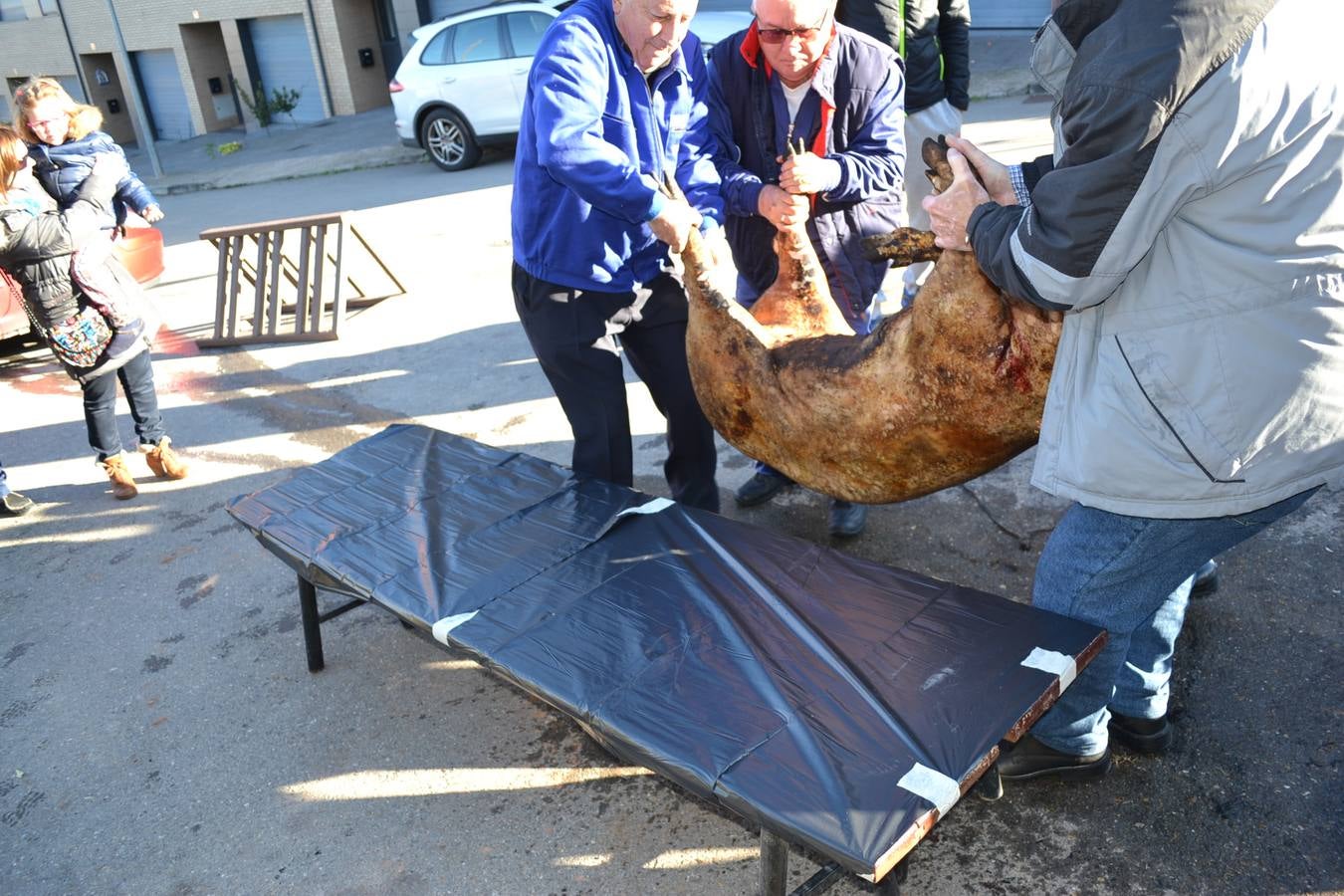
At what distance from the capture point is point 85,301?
4184 millimetres

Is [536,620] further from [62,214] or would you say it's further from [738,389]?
[62,214]

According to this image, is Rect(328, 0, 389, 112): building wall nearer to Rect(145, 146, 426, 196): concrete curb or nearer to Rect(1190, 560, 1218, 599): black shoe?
Rect(145, 146, 426, 196): concrete curb

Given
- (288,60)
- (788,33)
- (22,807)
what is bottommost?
(22,807)

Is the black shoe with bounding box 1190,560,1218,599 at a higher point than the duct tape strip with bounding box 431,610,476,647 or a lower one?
lower

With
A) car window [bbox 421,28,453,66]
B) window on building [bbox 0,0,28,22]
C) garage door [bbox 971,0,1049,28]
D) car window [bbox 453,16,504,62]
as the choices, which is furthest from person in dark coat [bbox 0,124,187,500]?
window on building [bbox 0,0,28,22]

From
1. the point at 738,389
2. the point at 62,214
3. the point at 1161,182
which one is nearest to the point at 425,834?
the point at 738,389

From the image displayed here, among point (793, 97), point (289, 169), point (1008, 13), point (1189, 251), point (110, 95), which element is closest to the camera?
point (1189, 251)

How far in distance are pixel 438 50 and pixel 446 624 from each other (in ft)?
33.0

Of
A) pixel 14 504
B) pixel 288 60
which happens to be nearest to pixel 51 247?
pixel 14 504

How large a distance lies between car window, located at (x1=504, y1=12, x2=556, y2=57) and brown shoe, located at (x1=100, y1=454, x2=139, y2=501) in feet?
23.9

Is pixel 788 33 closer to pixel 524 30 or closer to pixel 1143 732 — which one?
pixel 1143 732

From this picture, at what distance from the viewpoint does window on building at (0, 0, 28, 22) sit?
70.4ft

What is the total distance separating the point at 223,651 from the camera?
3.39 meters

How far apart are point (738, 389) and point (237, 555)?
2457 mm
